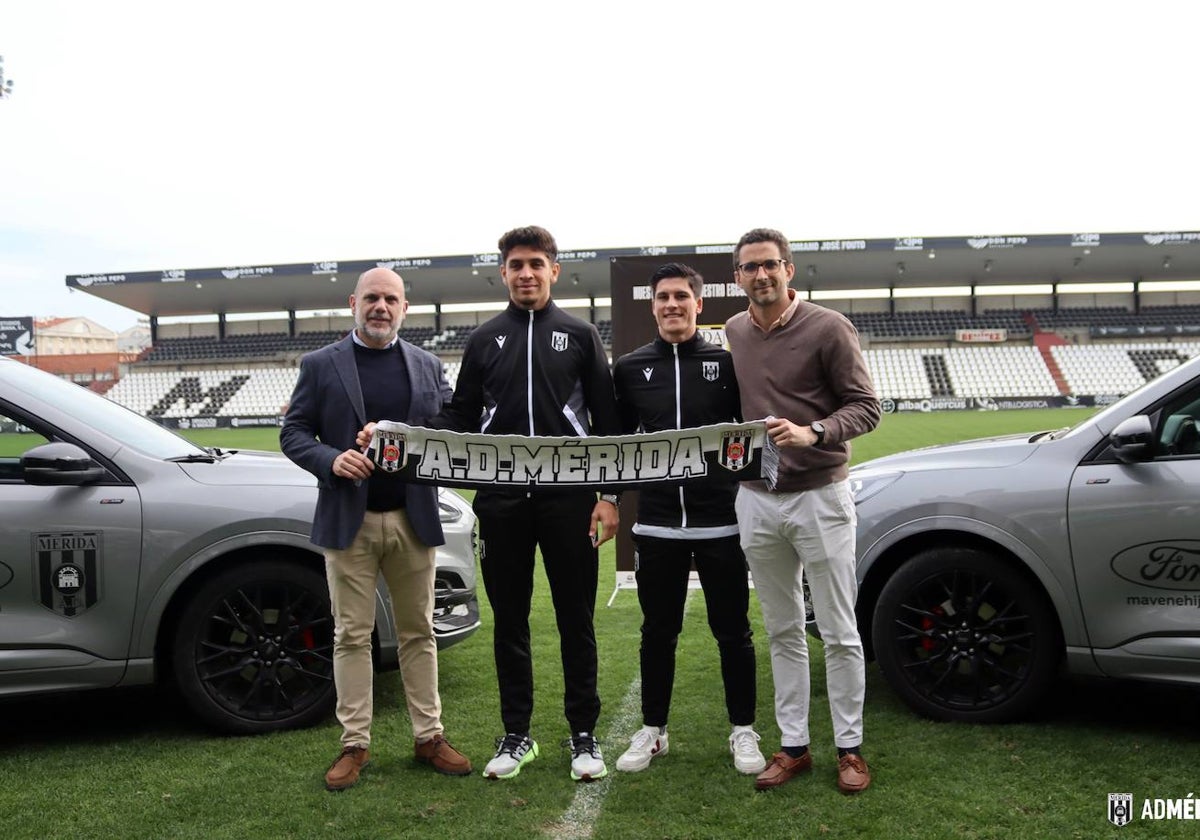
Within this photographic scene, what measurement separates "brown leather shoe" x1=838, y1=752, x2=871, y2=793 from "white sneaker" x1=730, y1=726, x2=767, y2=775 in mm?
311

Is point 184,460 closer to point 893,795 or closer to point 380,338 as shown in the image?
point 380,338

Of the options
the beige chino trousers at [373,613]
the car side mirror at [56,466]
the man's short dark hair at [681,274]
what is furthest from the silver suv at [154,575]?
the man's short dark hair at [681,274]

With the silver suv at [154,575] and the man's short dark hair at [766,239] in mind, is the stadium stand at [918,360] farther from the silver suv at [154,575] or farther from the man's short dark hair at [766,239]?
the silver suv at [154,575]

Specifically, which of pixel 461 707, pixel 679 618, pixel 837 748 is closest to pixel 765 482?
pixel 679 618

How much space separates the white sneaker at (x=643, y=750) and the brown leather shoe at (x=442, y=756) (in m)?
0.62

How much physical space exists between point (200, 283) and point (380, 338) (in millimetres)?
48072

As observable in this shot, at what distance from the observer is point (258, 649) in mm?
4012

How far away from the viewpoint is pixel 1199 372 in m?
3.65

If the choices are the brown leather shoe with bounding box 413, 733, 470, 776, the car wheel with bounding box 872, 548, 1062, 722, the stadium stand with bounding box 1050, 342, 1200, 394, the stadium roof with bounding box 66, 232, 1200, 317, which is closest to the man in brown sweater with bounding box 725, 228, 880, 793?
the car wheel with bounding box 872, 548, 1062, 722

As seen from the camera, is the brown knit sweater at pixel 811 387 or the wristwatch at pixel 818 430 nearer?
the wristwatch at pixel 818 430

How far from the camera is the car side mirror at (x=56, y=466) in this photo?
375 centimetres

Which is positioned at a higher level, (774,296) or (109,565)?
→ (774,296)

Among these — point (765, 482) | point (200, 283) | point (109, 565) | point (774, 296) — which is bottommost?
point (109, 565)

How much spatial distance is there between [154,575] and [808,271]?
150 feet
